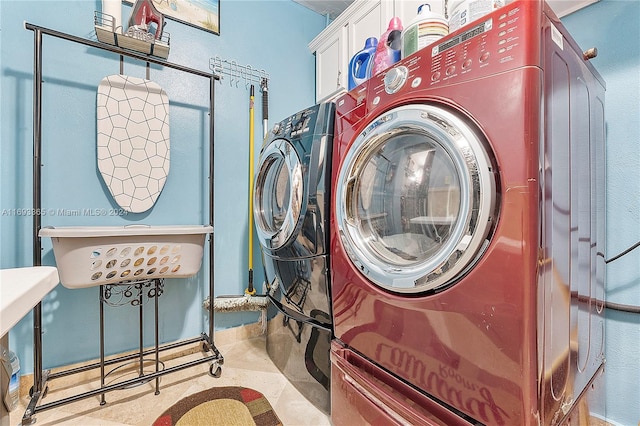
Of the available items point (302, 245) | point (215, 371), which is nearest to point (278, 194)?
point (302, 245)

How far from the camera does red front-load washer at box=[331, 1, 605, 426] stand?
66 cm

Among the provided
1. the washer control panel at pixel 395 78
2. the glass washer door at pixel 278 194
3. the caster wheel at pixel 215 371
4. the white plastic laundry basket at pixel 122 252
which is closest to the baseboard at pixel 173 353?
the caster wheel at pixel 215 371

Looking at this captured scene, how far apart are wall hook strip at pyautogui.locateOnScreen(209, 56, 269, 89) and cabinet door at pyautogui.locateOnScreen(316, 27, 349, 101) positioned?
445 millimetres

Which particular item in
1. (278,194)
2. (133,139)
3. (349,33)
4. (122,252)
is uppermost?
(349,33)

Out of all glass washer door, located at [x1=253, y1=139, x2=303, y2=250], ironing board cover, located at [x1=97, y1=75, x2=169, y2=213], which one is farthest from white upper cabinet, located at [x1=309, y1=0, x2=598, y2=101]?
ironing board cover, located at [x1=97, y1=75, x2=169, y2=213]

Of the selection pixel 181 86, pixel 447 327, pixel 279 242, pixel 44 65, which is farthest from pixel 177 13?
pixel 447 327

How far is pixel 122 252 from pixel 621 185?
83.5 inches

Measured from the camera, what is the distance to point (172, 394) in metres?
1.46

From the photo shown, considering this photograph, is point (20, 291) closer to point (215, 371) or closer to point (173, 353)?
point (215, 371)

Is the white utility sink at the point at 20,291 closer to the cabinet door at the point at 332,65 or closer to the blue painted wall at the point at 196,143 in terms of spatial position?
the blue painted wall at the point at 196,143

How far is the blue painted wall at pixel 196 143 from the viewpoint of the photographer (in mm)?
1185

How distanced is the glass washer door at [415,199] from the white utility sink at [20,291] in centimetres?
80

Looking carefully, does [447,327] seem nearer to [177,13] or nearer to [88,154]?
[88,154]

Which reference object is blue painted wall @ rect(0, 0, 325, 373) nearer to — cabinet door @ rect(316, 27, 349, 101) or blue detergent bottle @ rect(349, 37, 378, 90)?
cabinet door @ rect(316, 27, 349, 101)
